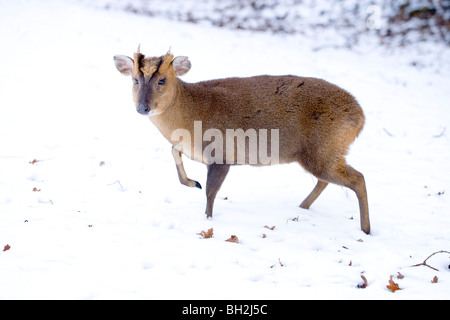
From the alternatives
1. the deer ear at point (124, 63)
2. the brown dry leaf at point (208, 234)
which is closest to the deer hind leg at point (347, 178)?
the brown dry leaf at point (208, 234)

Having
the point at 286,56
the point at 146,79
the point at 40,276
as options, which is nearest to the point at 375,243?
the point at 146,79

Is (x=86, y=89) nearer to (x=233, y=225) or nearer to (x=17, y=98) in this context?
(x=17, y=98)

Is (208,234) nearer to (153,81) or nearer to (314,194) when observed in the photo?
(153,81)

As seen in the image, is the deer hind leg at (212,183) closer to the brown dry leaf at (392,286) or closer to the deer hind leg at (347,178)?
the deer hind leg at (347,178)

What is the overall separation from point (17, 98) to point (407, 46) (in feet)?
37.3

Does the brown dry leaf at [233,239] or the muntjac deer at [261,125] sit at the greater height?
the muntjac deer at [261,125]

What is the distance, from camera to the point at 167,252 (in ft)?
13.8

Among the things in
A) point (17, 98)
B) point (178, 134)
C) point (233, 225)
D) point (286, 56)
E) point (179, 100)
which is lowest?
point (233, 225)

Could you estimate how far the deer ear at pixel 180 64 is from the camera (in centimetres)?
534

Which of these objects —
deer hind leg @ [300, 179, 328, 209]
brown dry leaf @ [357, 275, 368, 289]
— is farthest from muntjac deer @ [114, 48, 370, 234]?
brown dry leaf @ [357, 275, 368, 289]

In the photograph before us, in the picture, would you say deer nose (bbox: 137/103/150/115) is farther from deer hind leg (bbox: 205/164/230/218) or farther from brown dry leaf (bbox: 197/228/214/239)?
brown dry leaf (bbox: 197/228/214/239)

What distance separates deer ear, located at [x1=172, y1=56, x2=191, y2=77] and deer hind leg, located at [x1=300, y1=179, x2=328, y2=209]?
7.32 feet

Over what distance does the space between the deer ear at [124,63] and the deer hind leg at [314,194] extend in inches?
108

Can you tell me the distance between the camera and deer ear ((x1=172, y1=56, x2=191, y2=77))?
5338 mm
